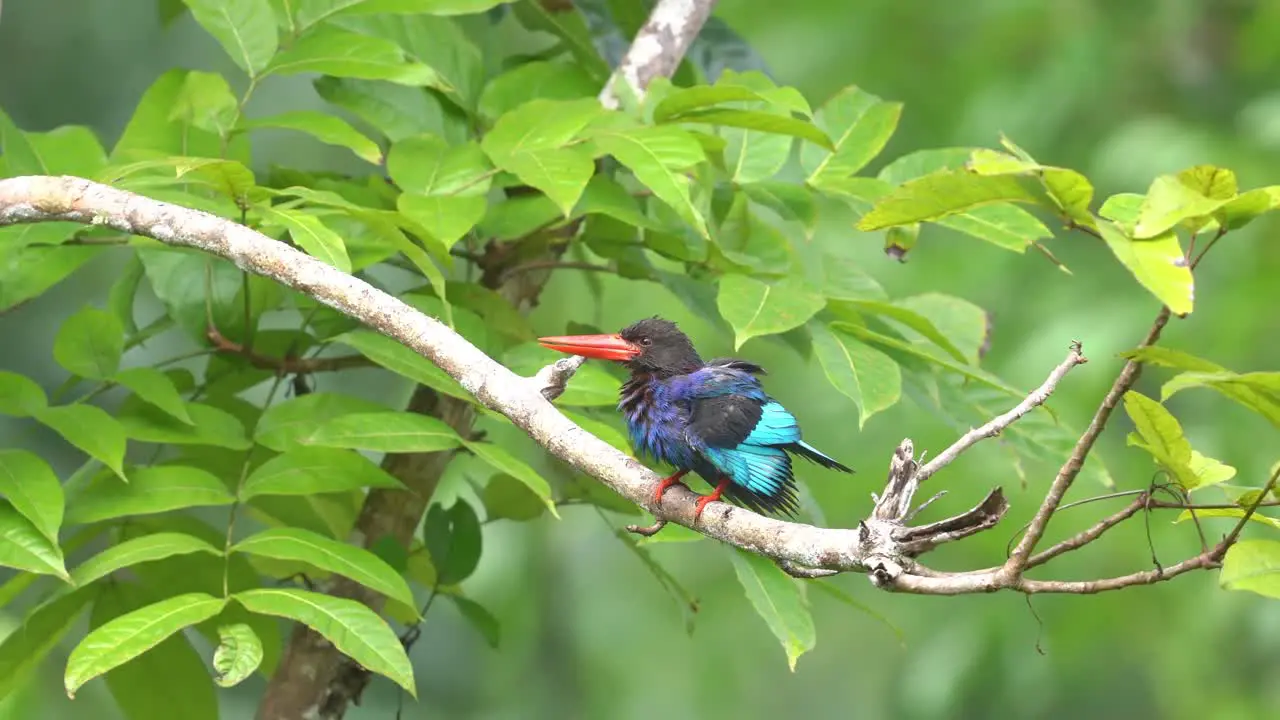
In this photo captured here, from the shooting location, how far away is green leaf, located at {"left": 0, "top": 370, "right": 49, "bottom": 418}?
5.88ft

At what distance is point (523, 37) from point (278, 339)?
2.56 metres

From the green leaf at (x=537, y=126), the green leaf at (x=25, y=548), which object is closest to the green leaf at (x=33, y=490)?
the green leaf at (x=25, y=548)

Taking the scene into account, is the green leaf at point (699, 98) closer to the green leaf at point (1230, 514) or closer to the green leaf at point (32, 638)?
the green leaf at point (1230, 514)

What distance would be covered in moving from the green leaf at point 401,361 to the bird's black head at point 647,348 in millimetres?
230

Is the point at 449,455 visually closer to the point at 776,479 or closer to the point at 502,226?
the point at 502,226

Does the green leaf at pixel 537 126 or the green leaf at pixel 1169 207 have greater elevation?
the green leaf at pixel 1169 207

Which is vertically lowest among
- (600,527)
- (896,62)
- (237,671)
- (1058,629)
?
(600,527)

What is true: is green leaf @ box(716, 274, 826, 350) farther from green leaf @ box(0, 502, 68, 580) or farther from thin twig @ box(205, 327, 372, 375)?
green leaf @ box(0, 502, 68, 580)

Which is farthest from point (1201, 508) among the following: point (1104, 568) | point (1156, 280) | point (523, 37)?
point (523, 37)

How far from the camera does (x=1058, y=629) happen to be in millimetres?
3971

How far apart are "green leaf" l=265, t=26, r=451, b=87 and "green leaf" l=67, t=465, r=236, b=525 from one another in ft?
1.93

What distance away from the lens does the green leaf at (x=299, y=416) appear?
1859 mm

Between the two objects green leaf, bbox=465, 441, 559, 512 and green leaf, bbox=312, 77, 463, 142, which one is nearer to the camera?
green leaf, bbox=465, 441, 559, 512

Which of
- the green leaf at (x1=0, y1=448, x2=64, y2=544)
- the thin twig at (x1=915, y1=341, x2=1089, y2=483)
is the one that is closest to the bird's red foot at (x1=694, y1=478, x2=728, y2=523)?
the thin twig at (x1=915, y1=341, x2=1089, y2=483)
